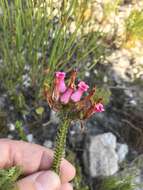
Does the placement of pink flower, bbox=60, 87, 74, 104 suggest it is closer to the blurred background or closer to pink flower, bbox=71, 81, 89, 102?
pink flower, bbox=71, 81, 89, 102

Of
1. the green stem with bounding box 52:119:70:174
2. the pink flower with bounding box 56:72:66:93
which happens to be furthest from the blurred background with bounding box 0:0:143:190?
the pink flower with bounding box 56:72:66:93

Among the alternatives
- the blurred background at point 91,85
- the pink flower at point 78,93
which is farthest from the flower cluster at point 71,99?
the blurred background at point 91,85

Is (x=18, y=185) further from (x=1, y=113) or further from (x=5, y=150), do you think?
(x=1, y=113)

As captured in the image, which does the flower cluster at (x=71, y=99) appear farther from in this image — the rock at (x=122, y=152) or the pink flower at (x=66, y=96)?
the rock at (x=122, y=152)

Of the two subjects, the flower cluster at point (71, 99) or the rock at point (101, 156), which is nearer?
the flower cluster at point (71, 99)

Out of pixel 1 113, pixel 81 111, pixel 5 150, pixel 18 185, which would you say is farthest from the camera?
pixel 1 113

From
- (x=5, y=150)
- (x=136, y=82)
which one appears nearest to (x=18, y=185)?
(x=5, y=150)

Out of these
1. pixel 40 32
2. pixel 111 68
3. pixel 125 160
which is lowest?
pixel 125 160
